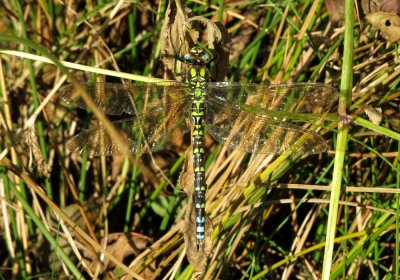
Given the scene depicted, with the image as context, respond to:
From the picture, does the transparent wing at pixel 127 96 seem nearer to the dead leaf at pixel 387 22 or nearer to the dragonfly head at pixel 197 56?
the dragonfly head at pixel 197 56

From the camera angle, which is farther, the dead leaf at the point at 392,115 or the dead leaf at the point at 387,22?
the dead leaf at the point at 392,115

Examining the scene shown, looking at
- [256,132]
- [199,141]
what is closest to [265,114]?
[256,132]

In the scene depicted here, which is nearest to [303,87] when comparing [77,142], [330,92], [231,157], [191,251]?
[330,92]

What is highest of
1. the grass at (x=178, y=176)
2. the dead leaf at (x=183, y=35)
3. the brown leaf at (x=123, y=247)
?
the dead leaf at (x=183, y=35)

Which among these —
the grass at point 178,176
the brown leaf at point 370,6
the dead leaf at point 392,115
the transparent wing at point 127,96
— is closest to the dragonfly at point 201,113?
the transparent wing at point 127,96

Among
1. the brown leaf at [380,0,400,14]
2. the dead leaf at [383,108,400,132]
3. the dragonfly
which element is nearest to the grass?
the dead leaf at [383,108,400,132]

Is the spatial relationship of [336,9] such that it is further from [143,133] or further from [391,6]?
[143,133]

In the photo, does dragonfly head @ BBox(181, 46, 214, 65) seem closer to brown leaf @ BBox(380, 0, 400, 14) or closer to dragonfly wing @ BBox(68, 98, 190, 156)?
dragonfly wing @ BBox(68, 98, 190, 156)
